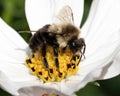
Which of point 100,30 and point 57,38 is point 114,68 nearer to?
point 57,38

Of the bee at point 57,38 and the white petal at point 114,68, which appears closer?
the white petal at point 114,68

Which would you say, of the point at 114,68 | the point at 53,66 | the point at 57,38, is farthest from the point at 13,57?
the point at 114,68

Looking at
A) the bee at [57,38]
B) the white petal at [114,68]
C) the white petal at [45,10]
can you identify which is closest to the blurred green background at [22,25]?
the white petal at [45,10]

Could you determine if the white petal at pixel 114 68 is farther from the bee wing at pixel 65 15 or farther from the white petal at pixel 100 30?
the bee wing at pixel 65 15

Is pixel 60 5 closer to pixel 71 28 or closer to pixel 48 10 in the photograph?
pixel 48 10

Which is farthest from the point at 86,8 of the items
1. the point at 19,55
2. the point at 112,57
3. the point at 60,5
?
the point at 112,57
